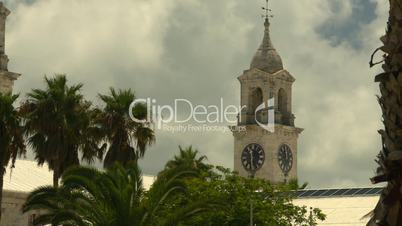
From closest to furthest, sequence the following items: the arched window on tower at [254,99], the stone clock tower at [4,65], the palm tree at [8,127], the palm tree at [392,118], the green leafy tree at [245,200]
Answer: the palm tree at [392,118] → the palm tree at [8,127] → the green leafy tree at [245,200] → the stone clock tower at [4,65] → the arched window on tower at [254,99]

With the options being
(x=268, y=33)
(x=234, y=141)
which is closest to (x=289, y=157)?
(x=234, y=141)

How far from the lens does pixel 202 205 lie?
3238 cm

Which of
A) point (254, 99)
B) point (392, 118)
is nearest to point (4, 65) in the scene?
point (254, 99)

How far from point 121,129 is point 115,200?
14.7 metres

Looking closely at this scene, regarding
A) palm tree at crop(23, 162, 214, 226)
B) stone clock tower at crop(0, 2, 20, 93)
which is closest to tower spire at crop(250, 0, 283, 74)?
stone clock tower at crop(0, 2, 20, 93)

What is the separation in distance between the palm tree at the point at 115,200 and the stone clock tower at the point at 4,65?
1506 inches

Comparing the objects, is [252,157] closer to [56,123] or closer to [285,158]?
[285,158]

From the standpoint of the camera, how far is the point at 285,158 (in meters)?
107

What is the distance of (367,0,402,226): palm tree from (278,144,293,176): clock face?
A: 321ft

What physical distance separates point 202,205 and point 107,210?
3442 millimetres

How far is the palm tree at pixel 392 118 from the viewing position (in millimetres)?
8703

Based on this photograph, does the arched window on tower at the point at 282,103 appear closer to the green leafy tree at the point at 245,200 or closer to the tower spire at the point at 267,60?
the tower spire at the point at 267,60

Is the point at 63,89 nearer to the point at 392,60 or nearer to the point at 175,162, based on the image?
the point at 175,162

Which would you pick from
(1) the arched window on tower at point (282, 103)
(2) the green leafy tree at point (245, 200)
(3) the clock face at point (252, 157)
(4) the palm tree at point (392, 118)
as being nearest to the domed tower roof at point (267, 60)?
(1) the arched window on tower at point (282, 103)
